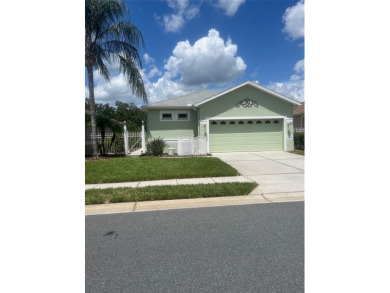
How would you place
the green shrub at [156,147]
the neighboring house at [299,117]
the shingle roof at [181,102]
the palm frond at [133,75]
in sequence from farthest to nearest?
the neighboring house at [299,117], the shingle roof at [181,102], the green shrub at [156,147], the palm frond at [133,75]

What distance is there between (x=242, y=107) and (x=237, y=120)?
0.84 metres

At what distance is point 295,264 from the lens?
2.41 meters

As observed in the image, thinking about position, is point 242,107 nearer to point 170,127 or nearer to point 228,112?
point 228,112

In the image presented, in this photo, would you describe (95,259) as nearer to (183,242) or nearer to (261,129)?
(183,242)

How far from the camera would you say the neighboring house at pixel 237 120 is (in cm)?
1281

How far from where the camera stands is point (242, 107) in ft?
42.6

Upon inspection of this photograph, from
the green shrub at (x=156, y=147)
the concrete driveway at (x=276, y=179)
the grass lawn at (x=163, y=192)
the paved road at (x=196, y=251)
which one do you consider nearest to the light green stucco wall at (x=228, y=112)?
the green shrub at (x=156, y=147)

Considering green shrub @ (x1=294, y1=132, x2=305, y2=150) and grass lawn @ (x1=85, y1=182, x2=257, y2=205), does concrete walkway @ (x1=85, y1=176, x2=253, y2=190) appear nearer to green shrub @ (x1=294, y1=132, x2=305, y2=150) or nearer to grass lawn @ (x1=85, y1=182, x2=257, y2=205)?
grass lawn @ (x1=85, y1=182, x2=257, y2=205)

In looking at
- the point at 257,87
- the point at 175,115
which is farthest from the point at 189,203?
the point at 257,87

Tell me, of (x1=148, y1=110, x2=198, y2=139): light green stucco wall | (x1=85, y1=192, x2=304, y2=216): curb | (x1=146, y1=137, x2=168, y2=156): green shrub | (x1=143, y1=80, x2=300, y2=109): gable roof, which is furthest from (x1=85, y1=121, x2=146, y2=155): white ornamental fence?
(x1=85, y1=192, x2=304, y2=216): curb

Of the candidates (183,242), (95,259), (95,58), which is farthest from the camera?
(95,58)

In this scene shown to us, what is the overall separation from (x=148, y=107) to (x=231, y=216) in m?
10.6

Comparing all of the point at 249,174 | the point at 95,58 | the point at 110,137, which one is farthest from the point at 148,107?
the point at 249,174

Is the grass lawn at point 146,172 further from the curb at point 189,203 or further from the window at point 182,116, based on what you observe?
the window at point 182,116
